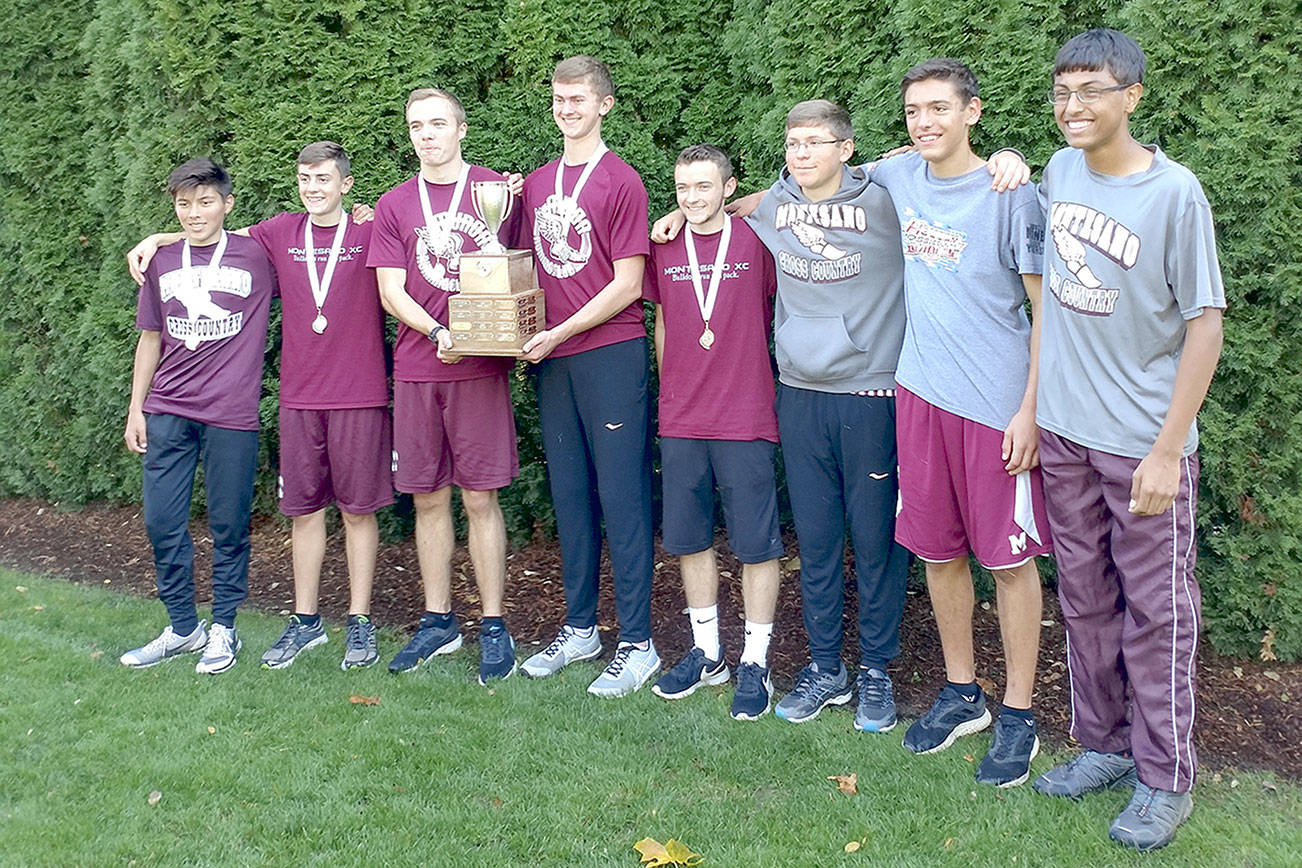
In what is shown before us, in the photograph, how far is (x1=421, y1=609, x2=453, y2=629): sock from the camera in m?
5.32

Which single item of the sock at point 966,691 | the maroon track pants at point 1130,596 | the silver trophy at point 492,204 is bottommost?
the sock at point 966,691

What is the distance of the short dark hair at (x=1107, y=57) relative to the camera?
136 inches

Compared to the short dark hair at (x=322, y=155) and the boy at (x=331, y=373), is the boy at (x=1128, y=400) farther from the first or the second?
the short dark hair at (x=322, y=155)

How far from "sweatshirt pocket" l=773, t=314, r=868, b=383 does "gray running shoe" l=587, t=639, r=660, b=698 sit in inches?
56.3

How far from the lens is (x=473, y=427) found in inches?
200

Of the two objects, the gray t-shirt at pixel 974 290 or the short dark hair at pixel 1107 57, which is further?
the gray t-shirt at pixel 974 290

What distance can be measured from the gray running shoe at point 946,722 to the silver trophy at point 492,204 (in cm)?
242

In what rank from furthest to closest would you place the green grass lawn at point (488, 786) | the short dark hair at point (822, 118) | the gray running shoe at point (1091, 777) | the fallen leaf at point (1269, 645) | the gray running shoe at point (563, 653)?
the gray running shoe at point (563, 653) < the fallen leaf at point (1269, 645) < the short dark hair at point (822, 118) < the gray running shoe at point (1091, 777) < the green grass lawn at point (488, 786)

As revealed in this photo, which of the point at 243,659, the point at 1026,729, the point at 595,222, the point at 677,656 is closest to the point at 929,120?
the point at 595,222

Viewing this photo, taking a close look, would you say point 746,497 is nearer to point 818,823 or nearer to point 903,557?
point 903,557

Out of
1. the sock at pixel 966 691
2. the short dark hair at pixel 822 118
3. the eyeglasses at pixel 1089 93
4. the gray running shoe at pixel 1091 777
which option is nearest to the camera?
the eyeglasses at pixel 1089 93

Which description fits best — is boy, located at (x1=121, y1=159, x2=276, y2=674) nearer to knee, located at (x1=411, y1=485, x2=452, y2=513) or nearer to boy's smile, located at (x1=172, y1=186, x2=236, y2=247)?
boy's smile, located at (x1=172, y1=186, x2=236, y2=247)

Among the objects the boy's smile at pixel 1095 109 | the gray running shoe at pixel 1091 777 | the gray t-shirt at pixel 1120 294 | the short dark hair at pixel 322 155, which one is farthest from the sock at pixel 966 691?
the short dark hair at pixel 322 155

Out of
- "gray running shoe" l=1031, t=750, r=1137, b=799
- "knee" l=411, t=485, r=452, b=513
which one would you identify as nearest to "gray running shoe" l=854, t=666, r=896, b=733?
"gray running shoe" l=1031, t=750, r=1137, b=799
